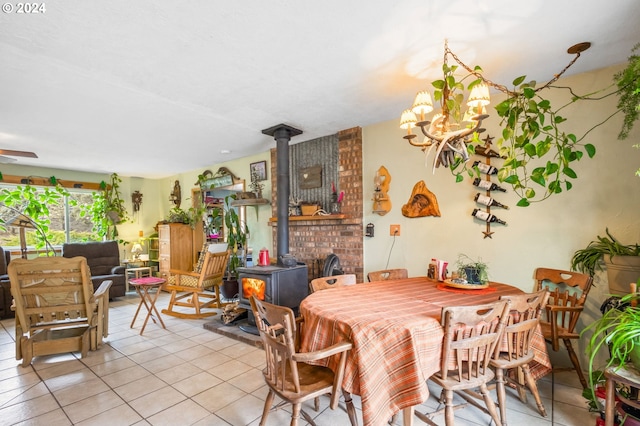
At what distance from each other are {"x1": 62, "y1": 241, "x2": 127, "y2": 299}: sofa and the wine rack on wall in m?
5.78

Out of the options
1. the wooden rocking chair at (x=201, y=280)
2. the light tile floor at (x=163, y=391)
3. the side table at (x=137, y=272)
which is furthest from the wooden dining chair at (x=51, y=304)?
the side table at (x=137, y=272)

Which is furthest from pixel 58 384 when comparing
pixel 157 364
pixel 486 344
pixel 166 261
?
pixel 166 261

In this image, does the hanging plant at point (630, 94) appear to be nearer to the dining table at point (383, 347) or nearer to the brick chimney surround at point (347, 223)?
the dining table at point (383, 347)

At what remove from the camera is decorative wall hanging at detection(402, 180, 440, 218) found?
324cm

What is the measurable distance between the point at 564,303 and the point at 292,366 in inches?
90.0

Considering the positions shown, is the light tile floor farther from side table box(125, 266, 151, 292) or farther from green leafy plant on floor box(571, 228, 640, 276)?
side table box(125, 266, 151, 292)

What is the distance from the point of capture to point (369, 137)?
147 inches

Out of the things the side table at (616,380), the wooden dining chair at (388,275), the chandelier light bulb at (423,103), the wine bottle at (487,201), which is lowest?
the side table at (616,380)

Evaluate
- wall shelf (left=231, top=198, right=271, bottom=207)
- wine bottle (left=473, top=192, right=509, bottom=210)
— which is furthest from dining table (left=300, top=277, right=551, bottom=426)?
wall shelf (left=231, top=198, right=271, bottom=207)

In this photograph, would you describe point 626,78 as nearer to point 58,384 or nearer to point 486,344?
point 486,344

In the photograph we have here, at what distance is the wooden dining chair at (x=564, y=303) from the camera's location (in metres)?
2.21

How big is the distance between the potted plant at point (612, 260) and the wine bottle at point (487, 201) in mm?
688

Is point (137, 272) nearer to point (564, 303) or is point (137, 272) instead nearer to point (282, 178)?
point (282, 178)

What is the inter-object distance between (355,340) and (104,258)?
5.70 metres
